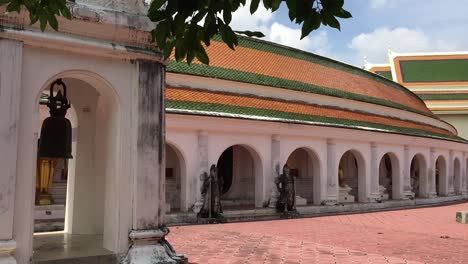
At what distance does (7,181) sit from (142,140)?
114cm

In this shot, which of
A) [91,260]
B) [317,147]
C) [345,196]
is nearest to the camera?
[91,260]

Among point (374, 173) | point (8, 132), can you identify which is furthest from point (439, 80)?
point (8, 132)

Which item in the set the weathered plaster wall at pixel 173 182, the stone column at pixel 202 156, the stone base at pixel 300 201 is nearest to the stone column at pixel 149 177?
the stone column at pixel 202 156

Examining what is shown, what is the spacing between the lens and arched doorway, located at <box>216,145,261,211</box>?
1661cm

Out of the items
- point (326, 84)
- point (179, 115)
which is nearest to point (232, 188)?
point (179, 115)

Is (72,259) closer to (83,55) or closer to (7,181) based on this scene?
(7,181)

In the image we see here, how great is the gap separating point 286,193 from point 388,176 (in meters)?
9.95

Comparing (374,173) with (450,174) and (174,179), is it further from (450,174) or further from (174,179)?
(174,179)

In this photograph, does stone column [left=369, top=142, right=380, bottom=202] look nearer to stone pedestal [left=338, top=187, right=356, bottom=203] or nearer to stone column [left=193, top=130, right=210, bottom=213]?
stone pedestal [left=338, top=187, right=356, bottom=203]

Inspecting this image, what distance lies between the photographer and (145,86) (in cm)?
434

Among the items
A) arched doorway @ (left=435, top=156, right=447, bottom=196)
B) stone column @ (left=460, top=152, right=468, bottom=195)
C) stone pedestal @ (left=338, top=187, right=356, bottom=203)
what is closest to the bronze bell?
stone pedestal @ (left=338, top=187, right=356, bottom=203)

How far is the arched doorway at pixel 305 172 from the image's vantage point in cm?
1703

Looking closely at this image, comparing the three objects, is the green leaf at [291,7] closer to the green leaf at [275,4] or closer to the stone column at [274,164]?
the green leaf at [275,4]

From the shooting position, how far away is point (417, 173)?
24.6m
